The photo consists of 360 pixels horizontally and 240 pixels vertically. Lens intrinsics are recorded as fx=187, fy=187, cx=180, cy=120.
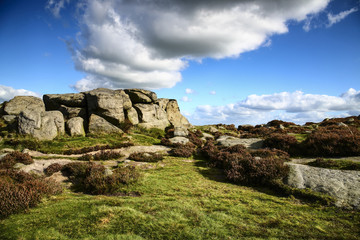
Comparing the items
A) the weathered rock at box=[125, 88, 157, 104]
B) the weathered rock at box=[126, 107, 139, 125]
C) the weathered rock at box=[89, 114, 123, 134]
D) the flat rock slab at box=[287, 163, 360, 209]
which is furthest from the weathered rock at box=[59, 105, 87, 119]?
the flat rock slab at box=[287, 163, 360, 209]

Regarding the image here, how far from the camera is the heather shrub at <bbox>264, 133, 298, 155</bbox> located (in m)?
15.4

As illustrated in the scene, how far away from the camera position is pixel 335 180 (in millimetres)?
7895

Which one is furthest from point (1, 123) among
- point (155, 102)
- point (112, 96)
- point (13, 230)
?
point (13, 230)

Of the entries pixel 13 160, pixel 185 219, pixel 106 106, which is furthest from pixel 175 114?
pixel 185 219

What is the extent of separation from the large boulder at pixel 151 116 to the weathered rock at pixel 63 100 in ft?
27.1

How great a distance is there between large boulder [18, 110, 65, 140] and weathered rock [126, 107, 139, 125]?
29.7ft

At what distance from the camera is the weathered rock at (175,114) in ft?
124

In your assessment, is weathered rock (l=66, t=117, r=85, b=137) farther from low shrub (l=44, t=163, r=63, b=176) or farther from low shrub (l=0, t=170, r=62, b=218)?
low shrub (l=0, t=170, r=62, b=218)

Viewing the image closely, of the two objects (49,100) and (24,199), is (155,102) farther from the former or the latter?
(24,199)

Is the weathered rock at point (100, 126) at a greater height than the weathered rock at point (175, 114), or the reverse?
the weathered rock at point (175, 114)

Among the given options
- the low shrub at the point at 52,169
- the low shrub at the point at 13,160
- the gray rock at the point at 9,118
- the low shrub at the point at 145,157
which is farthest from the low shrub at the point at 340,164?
the gray rock at the point at 9,118

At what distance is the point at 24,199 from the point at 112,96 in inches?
859

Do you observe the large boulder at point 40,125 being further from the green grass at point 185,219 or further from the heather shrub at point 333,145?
the heather shrub at point 333,145

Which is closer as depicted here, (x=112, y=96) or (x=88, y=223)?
(x=88, y=223)
